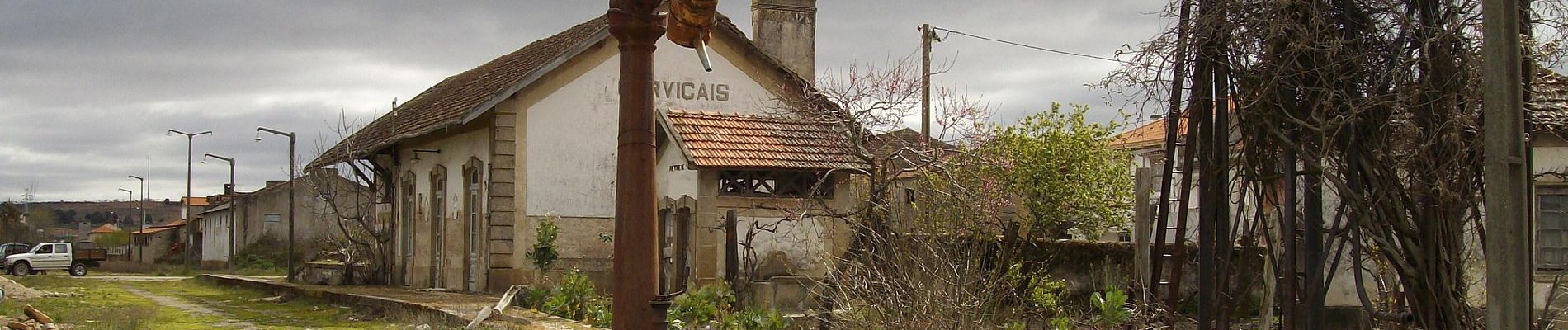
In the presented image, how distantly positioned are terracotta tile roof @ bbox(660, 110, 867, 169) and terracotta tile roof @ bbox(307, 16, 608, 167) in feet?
7.29

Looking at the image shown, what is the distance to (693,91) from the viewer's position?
70.9 ft

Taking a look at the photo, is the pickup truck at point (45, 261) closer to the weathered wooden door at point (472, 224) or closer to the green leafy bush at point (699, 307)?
the weathered wooden door at point (472, 224)

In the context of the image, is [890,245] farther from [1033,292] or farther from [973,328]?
[1033,292]

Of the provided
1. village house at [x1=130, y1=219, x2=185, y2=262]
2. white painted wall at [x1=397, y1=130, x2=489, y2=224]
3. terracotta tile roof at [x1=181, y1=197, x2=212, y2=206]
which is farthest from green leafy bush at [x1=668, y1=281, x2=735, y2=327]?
terracotta tile roof at [x1=181, y1=197, x2=212, y2=206]

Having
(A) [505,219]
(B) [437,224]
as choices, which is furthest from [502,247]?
(B) [437,224]

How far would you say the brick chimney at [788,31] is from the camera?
22.4 meters

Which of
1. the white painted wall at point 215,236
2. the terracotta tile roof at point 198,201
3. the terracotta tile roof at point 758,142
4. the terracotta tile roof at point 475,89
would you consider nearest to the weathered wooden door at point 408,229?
the terracotta tile roof at point 475,89

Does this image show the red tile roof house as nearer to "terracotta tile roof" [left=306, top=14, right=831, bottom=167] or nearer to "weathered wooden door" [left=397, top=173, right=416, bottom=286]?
"terracotta tile roof" [left=306, top=14, right=831, bottom=167]

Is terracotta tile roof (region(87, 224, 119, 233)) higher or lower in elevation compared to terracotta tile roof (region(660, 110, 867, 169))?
lower

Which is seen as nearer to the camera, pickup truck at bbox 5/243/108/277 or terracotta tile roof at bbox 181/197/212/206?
pickup truck at bbox 5/243/108/277

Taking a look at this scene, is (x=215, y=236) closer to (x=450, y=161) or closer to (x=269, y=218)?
(x=269, y=218)

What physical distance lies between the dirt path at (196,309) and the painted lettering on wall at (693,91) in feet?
22.7

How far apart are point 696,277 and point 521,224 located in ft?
11.1

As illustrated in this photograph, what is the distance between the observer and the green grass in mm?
15812
